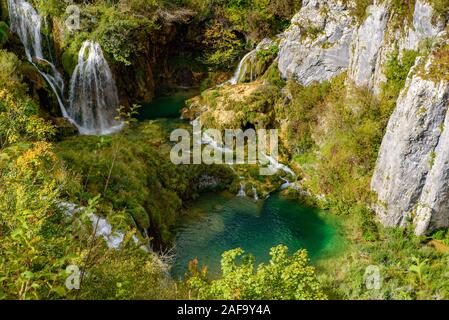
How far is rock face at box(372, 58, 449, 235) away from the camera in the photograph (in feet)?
45.1

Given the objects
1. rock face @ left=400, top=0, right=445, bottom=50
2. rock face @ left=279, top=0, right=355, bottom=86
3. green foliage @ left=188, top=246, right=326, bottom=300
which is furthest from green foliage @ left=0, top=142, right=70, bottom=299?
rock face @ left=279, top=0, right=355, bottom=86

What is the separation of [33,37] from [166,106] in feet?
26.2

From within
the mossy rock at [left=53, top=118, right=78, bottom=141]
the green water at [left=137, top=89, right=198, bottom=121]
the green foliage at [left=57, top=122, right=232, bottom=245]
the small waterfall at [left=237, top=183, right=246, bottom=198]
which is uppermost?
the green water at [left=137, top=89, right=198, bottom=121]

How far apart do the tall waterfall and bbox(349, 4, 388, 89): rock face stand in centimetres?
1234

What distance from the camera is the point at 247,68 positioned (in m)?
23.9

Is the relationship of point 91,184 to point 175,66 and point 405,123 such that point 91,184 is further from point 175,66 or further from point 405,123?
point 175,66

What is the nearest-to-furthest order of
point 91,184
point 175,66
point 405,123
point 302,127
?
point 91,184 → point 405,123 → point 302,127 → point 175,66

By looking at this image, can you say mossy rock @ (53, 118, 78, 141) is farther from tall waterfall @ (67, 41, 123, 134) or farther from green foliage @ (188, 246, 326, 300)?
green foliage @ (188, 246, 326, 300)

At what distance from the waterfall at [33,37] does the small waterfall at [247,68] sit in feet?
32.4

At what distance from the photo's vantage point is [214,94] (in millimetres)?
22953

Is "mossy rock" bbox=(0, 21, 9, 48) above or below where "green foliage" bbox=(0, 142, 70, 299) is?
above

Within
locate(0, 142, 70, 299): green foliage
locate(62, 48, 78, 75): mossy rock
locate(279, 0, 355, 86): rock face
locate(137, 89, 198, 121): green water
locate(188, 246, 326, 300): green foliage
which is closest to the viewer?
locate(0, 142, 70, 299): green foliage
